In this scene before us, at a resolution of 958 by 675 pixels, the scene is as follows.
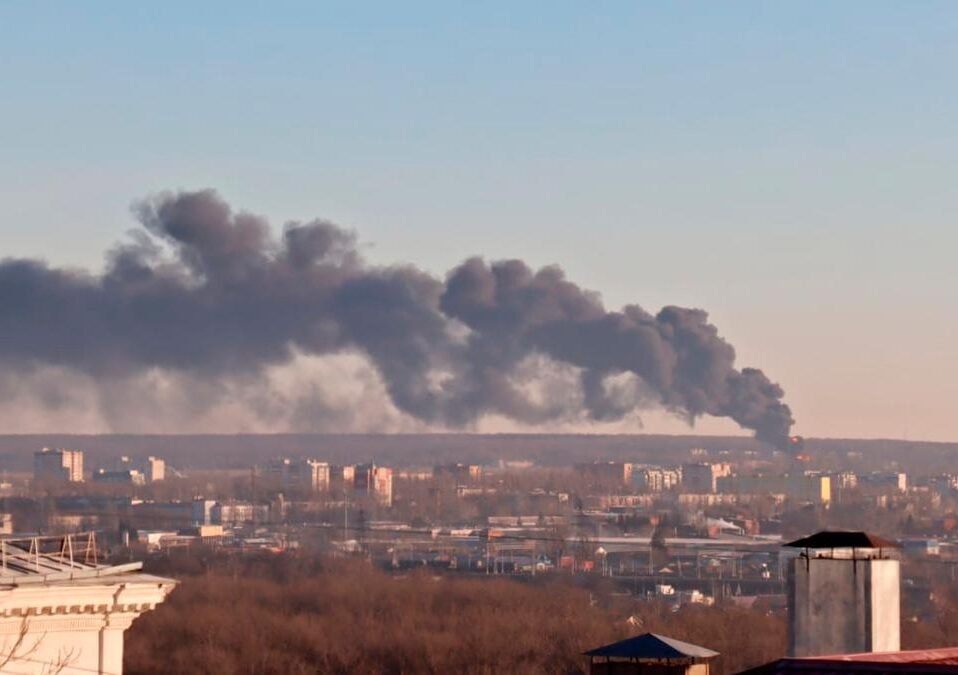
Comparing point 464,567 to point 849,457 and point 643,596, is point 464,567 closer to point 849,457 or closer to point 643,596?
point 643,596

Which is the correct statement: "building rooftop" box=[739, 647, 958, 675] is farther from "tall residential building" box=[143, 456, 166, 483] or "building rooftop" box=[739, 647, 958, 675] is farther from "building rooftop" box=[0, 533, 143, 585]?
"tall residential building" box=[143, 456, 166, 483]

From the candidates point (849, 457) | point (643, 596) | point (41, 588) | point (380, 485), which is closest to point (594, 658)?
point (41, 588)

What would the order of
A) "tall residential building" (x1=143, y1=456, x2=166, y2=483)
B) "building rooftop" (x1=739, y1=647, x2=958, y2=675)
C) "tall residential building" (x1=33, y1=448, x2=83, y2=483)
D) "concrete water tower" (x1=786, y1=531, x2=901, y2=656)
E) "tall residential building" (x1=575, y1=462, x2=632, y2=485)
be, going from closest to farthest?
"building rooftop" (x1=739, y1=647, x2=958, y2=675) < "concrete water tower" (x1=786, y1=531, x2=901, y2=656) < "tall residential building" (x1=33, y1=448, x2=83, y2=483) < "tall residential building" (x1=575, y1=462, x2=632, y2=485) < "tall residential building" (x1=143, y1=456, x2=166, y2=483)

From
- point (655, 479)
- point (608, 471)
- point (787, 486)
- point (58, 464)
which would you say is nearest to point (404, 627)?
point (787, 486)

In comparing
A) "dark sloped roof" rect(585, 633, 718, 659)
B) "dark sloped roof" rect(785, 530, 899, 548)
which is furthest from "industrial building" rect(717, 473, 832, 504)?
"dark sloped roof" rect(585, 633, 718, 659)

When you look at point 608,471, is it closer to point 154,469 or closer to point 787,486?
point 787,486

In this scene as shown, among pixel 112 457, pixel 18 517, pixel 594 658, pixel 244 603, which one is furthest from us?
pixel 112 457
